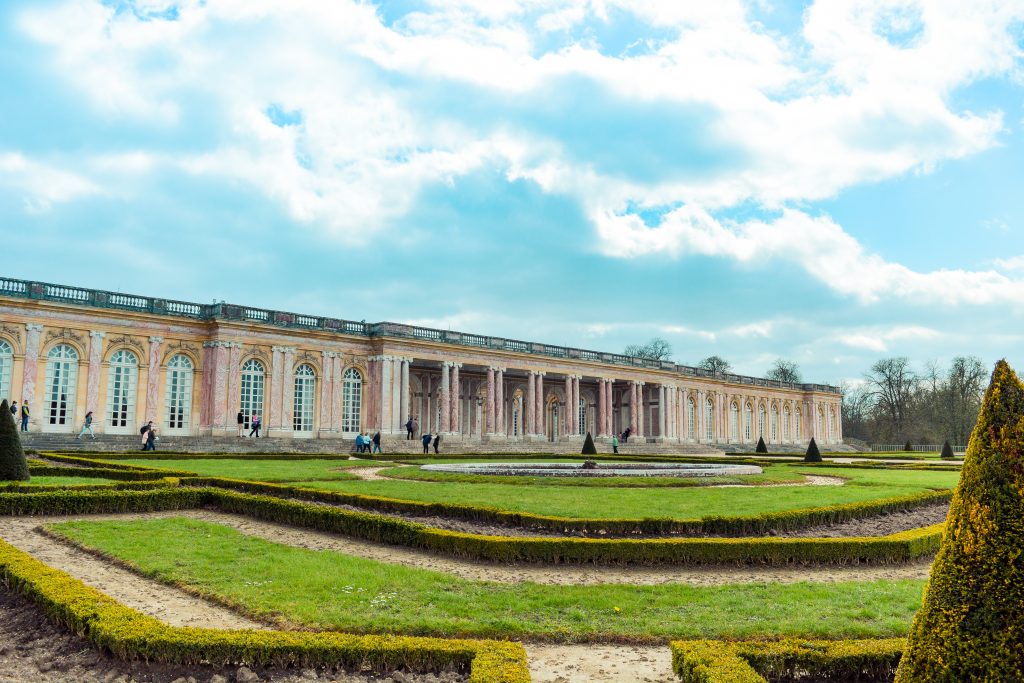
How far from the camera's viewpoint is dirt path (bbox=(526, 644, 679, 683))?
6.16m

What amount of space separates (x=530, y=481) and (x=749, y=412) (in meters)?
65.7

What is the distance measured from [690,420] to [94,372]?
53122mm

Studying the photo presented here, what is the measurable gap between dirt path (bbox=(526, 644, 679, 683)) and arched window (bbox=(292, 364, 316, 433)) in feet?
135

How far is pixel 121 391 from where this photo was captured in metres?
39.1

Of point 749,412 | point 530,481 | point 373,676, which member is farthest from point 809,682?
point 749,412

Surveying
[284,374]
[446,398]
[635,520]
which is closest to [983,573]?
[635,520]

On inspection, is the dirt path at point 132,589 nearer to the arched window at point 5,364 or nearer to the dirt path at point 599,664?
the dirt path at point 599,664

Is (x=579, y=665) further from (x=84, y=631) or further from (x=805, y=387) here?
(x=805, y=387)

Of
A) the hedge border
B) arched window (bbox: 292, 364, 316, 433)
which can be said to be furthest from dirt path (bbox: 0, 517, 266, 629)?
arched window (bbox: 292, 364, 316, 433)

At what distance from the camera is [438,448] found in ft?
145

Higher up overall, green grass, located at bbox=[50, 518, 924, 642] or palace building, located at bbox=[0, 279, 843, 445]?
palace building, located at bbox=[0, 279, 843, 445]

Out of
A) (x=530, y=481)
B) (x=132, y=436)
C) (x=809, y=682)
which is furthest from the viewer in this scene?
(x=132, y=436)

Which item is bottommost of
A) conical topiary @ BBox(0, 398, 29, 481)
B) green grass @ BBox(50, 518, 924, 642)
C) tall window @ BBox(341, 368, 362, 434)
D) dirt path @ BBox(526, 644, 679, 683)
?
dirt path @ BBox(526, 644, 679, 683)

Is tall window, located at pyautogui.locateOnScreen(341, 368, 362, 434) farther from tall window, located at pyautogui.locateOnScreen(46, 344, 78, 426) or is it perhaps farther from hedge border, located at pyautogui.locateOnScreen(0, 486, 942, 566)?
hedge border, located at pyautogui.locateOnScreen(0, 486, 942, 566)
